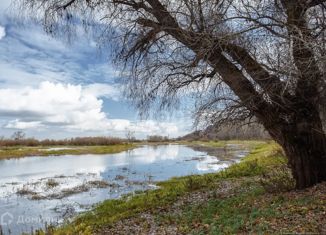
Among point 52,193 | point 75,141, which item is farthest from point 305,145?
point 75,141

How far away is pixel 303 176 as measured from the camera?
29.6 feet

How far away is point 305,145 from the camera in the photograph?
348 inches

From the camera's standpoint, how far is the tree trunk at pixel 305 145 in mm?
8635

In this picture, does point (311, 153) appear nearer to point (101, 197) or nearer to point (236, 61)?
point (236, 61)

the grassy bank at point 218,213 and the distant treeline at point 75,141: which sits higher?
the distant treeline at point 75,141

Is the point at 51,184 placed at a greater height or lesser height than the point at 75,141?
lesser

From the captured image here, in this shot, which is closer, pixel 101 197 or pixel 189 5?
pixel 189 5

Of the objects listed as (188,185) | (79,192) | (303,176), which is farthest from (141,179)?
(303,176)

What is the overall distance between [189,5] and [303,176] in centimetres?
483

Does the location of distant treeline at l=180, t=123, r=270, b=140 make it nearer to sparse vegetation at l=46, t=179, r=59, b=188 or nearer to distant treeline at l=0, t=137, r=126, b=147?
sparse vegetation at l=46, t=179, r=59, b=188

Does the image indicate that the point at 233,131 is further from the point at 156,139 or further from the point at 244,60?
the point at 156,139

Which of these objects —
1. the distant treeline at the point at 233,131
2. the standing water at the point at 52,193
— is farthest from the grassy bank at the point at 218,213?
the standing water at the point at 52,193

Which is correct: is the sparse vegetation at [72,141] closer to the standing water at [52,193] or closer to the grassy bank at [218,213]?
the standing water at [52,193]

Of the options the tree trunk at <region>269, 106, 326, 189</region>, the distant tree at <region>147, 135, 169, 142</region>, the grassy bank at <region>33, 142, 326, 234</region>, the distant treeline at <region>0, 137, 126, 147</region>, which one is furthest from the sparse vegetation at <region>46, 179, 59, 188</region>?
the distant tree at <region>147, 135, 169, 142</region>
